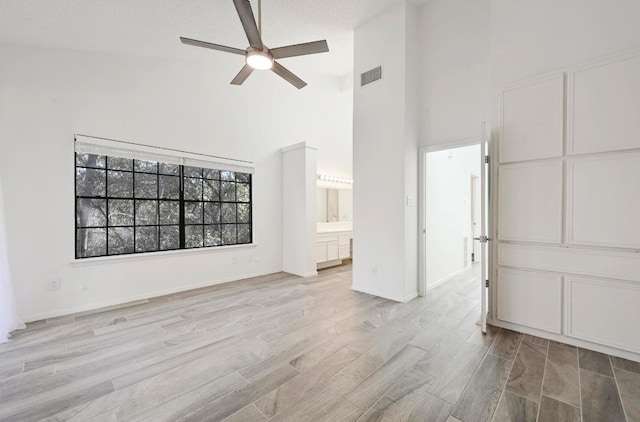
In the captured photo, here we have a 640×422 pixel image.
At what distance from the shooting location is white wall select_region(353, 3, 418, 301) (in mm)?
3635

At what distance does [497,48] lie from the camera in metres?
2.85

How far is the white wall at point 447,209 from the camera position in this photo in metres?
4.12

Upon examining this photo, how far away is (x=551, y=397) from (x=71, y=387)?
10.9 feet

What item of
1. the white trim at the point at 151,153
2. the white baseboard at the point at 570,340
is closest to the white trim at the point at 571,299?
the white baseboard at the point at 570,340

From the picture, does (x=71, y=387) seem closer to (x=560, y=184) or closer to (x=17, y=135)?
(x=17, y=135)

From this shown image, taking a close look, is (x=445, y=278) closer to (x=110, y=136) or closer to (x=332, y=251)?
(x=332, y=251)

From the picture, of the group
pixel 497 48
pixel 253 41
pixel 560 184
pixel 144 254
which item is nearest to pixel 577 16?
pixel 497 48

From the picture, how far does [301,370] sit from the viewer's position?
210 cm

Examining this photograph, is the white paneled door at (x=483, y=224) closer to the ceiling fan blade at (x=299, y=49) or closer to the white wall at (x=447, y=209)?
the white wall at (x=447, y=209)

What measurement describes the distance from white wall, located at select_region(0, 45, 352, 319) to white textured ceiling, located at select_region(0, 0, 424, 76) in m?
0.29

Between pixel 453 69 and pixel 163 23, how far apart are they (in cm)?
361

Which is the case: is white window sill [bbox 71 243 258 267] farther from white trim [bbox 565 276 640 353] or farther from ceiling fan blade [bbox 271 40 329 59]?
white trim [bbox 565 276 640 353]

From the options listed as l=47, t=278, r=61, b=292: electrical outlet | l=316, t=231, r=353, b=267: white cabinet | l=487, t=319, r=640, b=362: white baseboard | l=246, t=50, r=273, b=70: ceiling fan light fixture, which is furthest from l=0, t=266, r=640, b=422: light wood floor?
l=246, t=50, r=273, b=70: ceiling fan light fixture

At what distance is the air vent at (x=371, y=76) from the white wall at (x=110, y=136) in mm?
2042
